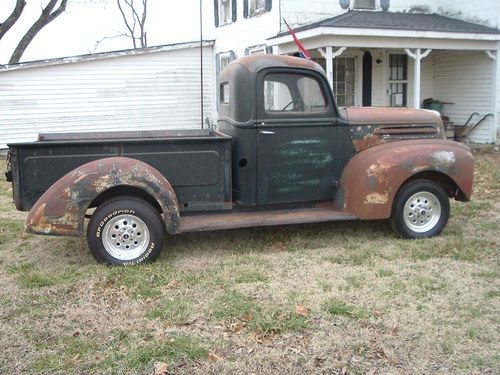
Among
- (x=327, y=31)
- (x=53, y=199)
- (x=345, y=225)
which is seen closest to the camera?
(x=53, y=199)

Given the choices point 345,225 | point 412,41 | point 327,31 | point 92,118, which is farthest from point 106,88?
point 345,225

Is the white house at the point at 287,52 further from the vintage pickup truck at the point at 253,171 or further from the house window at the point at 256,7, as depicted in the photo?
the vintage pickup truck at the point at 253,171

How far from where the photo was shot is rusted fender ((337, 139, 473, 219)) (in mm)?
5922

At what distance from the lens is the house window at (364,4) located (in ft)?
49.2

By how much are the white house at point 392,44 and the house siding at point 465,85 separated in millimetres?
28

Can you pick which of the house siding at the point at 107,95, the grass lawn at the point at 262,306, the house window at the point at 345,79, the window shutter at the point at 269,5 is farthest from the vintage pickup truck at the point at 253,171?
the house siding at the point at 107,95

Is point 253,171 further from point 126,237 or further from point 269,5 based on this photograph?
point 269,5

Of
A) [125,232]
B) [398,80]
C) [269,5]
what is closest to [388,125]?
[125,232]

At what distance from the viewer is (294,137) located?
6.01 metres

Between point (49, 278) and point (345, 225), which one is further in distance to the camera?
point (345, 225)

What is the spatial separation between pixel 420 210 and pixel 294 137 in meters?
1.67

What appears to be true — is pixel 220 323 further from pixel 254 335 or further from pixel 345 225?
pixel 345 225

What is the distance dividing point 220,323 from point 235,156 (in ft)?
7.30

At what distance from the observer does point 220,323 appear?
13.8 ft
